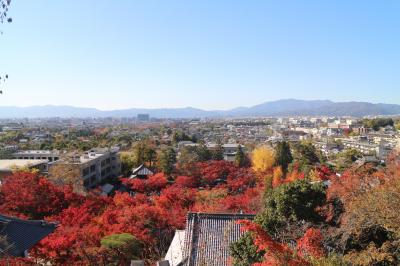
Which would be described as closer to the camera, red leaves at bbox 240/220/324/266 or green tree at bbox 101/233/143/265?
red leaves at bbox 240/220/324/266

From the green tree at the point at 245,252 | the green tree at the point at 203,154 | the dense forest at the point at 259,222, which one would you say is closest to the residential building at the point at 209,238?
the green tree at the point at 245,252

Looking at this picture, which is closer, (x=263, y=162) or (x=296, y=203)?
(x=296, y=203)

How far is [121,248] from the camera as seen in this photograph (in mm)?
12258

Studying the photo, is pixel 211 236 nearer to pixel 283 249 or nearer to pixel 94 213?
pixel 283 249

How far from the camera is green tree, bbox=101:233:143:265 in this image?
40.1 feet

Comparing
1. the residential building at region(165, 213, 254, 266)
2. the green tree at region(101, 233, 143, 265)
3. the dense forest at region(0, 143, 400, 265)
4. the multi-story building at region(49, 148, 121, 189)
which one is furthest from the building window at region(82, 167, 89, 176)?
the residential building at region(165, 213, 254, 266)

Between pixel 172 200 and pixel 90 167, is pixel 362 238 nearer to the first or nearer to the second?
pixel 172 200

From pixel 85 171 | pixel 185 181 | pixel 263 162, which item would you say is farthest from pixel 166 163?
pixel 263 162

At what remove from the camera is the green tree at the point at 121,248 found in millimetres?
12234

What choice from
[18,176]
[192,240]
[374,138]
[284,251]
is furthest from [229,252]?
[374,138]

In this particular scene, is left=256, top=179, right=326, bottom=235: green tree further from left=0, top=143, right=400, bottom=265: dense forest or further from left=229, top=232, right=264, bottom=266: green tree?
left=229, top=232, right=264, bottom=266: green tree

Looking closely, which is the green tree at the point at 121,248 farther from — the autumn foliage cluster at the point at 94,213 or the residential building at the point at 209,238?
the residential building at the point at 209,238

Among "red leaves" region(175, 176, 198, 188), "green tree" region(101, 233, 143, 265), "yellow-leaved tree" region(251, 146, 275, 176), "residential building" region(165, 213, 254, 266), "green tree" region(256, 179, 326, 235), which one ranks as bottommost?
"red leaves" region(175, 176, 198, 188)

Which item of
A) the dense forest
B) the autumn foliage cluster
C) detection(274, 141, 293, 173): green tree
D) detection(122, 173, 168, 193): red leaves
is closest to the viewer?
the dense forest
